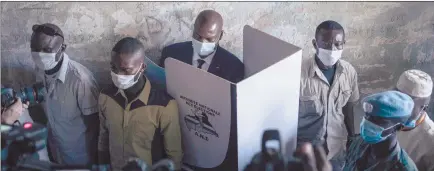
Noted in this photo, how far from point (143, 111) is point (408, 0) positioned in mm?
1811

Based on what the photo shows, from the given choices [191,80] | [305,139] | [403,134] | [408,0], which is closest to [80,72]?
[191,80]

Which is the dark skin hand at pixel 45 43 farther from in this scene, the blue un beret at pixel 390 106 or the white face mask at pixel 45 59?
the blue un beret at pixel 390 106

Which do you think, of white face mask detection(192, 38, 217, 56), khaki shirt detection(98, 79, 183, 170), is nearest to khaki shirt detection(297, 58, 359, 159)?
white face mask detection(192, 38, 217, 56)

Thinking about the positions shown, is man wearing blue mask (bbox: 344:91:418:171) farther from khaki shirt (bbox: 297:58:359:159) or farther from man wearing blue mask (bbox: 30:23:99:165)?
man wearing blue mask (bbox: 30:23:99:165)

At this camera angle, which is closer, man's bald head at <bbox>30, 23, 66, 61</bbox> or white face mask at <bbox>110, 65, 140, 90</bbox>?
white face mask at <bbox>110, 65, 140, 90</bbox>

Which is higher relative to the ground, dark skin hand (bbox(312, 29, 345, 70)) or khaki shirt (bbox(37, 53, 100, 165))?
dark skin hand (bbox(312, 29, 345, 70))

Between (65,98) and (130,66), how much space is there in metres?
0.48

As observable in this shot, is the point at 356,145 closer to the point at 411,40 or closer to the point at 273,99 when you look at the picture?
the point at 273,99

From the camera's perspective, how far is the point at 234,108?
222 centimetres

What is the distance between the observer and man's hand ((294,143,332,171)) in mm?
1869

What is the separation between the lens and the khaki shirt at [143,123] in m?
2.42

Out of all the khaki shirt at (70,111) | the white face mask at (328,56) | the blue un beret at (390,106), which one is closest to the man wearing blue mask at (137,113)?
the khaki shirt at (70,111)

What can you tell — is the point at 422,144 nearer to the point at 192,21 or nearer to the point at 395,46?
the point at 395,46

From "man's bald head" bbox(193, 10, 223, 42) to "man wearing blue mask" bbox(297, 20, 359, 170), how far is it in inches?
20.0
